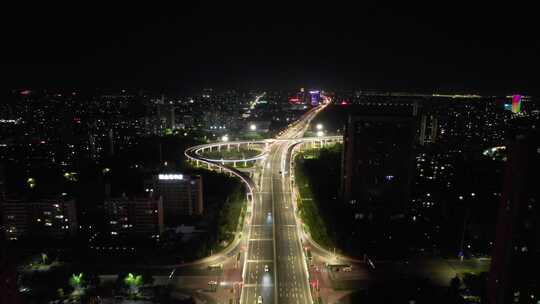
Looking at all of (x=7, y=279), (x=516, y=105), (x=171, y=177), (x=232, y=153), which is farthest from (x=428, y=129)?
(x=7, y=279)

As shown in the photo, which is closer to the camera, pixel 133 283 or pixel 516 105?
pixel 133 283

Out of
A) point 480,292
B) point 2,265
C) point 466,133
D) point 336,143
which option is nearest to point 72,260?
point 2,265

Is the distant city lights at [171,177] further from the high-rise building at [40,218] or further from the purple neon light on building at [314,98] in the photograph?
the purple neon light on building at [314,98]

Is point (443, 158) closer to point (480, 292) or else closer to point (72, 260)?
point (480, 292)

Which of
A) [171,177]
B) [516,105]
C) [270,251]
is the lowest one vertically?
[270,251]

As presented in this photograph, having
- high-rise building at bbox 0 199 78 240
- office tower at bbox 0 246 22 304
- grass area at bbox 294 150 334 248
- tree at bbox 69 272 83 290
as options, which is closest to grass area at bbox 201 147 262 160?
grass area at bbox 294 150 334 248

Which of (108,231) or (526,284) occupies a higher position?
(526,284)

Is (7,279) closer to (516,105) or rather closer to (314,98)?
(516,105)
